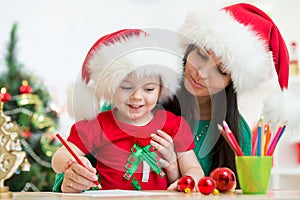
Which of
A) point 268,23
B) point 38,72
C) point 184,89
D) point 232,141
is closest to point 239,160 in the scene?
point 232,141

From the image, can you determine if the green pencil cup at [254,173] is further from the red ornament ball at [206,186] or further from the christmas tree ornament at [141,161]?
the christmas tree ornament at [141,161]

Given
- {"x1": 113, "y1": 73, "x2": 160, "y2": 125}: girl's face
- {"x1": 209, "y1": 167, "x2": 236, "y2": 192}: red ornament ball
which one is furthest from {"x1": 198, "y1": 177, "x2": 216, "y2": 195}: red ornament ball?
{"x1": 113, "y1": 73, "x2": 160, "y2": 125}: girl's face

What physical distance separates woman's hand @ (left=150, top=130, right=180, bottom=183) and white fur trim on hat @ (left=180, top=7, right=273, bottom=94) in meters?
0.31

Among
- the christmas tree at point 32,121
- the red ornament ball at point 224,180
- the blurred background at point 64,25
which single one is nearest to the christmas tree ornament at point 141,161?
the red ornament ball at point 224,180

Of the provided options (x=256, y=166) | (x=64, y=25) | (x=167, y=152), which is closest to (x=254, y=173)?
(x=256, y=166)

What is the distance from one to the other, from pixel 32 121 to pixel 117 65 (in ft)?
6.53

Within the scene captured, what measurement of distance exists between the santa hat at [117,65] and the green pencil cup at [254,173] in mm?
332

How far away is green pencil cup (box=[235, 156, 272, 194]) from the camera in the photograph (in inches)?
37.4

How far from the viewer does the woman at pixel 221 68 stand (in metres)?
1.41

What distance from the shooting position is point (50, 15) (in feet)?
11.3

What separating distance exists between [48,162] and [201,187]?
2252 mm

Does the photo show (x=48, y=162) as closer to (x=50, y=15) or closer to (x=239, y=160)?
(x=50, y=15)

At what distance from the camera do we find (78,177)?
1046 millimetres

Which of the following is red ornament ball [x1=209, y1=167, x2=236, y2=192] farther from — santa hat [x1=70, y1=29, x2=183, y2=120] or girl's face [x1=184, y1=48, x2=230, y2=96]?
girl's face [x1=184, y1=48, x2=230, y2=96]
